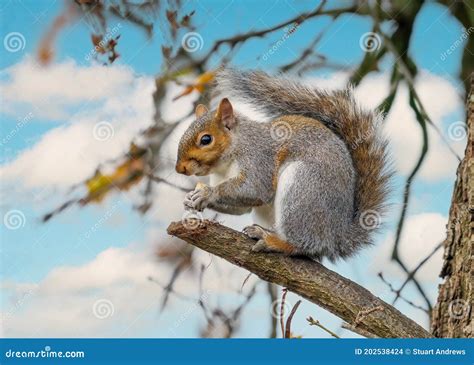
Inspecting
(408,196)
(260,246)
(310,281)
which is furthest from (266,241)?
(408,196)

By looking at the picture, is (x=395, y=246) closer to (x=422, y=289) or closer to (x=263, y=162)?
(x=422, y=289)

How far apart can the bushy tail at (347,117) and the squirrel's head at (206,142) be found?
0.42 feet

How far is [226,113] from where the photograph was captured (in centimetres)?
334

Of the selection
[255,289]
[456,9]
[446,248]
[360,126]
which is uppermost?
[456,9]

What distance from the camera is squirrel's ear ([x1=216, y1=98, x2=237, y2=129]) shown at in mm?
3324

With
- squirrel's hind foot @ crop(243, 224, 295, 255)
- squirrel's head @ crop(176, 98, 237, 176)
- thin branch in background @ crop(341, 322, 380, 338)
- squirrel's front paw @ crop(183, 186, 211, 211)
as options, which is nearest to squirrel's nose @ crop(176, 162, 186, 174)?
squirrel's head @ crop(176, 98, 237, 176)

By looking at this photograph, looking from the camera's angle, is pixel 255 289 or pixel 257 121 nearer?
pixel 255 289

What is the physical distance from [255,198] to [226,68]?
25.7 inches

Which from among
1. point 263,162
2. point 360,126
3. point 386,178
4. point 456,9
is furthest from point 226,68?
point 456,9

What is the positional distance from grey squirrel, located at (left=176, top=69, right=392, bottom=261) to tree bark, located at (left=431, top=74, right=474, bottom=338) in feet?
1.13

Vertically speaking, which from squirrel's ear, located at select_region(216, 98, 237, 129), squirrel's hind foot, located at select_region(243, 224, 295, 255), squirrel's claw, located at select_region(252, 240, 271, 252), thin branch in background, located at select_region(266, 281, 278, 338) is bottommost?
thin branch in background, located at select_region(266, 281, 278, 338)

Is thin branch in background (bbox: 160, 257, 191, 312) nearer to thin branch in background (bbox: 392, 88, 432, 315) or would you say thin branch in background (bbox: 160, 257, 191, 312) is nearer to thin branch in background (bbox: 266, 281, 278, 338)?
thin branch in background (bbox: 266, 281, 278, 338)

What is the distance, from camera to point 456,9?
335cm

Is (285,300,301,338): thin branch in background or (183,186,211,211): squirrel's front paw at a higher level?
(183,186,211,211): squirrel's front paw
